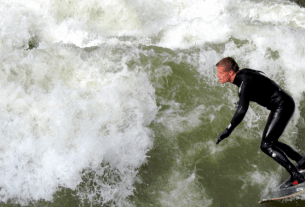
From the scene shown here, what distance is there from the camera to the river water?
3.68 metres

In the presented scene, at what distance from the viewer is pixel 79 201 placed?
3.57 m

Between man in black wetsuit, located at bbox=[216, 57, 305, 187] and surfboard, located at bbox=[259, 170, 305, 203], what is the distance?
70 millimetres

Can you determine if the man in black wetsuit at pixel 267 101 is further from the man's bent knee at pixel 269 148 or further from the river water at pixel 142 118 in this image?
the river water at pixel 142 118

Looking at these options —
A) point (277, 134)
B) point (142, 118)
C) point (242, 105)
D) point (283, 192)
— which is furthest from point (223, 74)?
point (283, 192)

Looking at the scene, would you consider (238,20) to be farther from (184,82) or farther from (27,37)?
(27,37)

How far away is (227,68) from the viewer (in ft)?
10.4

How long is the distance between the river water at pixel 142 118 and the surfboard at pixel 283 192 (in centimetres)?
13

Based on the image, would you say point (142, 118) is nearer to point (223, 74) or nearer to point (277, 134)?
point (223, 74)

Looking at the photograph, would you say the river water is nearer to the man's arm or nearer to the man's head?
the man's arm

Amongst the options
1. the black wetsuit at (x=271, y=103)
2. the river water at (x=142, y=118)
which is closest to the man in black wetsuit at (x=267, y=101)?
the black wetsuit at (x=271, y=103)

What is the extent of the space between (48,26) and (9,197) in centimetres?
433

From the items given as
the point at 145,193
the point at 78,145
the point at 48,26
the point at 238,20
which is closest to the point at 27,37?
the point at 48,26

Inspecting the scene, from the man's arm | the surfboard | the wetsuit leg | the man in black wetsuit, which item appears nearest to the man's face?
the man in black wetsuit

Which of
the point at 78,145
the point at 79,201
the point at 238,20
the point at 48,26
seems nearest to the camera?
the point at 79,201
